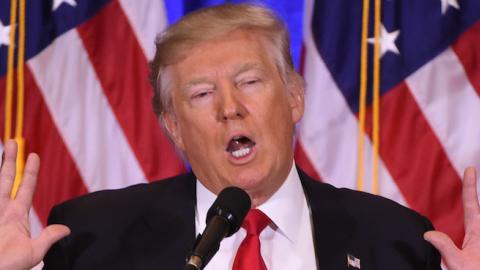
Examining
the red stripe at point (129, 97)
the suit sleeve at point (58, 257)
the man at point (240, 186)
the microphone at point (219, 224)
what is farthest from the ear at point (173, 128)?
the red stripe at point (129, 97)

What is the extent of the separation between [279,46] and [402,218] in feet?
1.68

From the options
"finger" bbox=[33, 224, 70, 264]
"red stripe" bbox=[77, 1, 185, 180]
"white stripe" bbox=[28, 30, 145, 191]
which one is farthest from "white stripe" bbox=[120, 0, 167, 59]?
"finger" bbox=[33, 224, 70, 264]

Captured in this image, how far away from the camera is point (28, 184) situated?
1.70 meters

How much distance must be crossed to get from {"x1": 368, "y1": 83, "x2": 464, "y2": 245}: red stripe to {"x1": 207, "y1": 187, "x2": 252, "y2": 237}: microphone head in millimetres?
1553

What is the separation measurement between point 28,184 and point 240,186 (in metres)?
0.46

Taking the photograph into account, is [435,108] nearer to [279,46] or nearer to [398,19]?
[398,19]

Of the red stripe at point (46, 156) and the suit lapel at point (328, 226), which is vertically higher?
the red stripe at point (46, 156)

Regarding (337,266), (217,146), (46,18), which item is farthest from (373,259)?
(46,18)

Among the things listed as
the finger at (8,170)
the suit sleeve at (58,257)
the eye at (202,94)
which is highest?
the finger at (8,170)

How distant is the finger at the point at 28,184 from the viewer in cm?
169

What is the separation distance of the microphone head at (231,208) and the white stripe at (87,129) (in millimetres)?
1607

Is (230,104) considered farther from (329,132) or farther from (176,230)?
(329,132)

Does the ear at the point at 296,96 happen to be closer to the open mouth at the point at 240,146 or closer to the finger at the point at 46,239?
the open mouth at the point at 240,146

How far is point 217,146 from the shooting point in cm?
181
